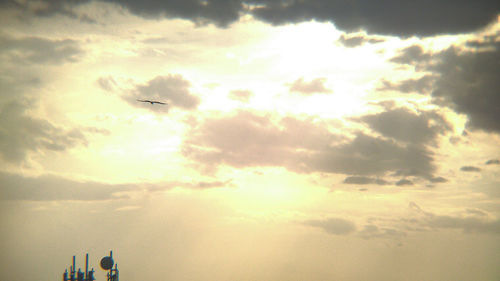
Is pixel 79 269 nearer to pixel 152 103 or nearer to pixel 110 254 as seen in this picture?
pixel 110 254

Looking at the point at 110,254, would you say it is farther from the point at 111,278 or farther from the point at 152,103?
the point at 152,103

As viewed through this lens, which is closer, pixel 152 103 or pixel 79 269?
pixel 79 269

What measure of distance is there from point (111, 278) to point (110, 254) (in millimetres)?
3512

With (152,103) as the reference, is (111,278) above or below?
below

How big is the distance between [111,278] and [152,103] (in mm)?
29285

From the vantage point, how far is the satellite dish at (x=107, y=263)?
111 meters

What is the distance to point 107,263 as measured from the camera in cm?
11156

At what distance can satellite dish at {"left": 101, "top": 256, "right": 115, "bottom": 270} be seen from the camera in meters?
111

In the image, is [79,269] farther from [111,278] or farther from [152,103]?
[152,103]

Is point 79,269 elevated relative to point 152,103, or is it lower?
lower

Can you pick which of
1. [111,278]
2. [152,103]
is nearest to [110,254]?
[111,278]

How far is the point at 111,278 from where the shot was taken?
112 meters

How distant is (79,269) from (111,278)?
4.84 meters

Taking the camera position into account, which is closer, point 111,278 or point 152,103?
Answer: point 111,278
